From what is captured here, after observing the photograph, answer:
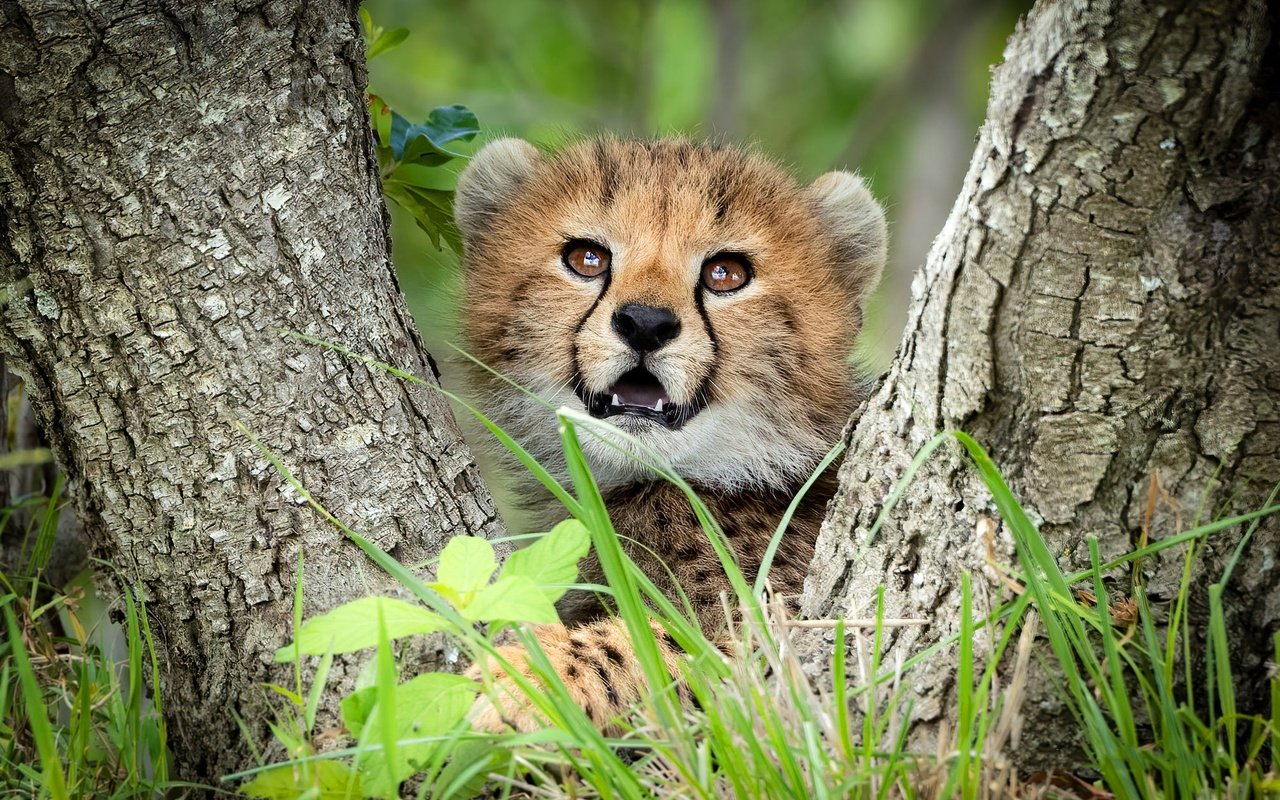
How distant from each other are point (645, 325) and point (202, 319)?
4.21 ft

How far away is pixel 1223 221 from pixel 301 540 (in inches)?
84.4

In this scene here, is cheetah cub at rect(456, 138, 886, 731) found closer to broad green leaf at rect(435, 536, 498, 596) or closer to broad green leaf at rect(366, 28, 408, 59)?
broad green leaf at rect(366, 28, 408, 59)

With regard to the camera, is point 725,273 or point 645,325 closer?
point 645,325

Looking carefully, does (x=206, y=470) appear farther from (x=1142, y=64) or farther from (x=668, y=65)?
(x=668, y=65)

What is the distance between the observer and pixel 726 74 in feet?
31.0

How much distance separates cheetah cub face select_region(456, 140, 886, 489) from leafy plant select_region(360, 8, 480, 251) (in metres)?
0.30

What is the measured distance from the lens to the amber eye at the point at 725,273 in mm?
3941

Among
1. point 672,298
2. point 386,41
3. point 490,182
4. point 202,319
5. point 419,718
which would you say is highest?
point 386,41

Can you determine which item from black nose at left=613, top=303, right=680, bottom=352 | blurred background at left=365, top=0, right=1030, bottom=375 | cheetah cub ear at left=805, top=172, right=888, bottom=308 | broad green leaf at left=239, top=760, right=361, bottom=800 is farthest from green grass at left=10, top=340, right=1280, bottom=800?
blurred background at left=365, top=0, right=1030, bottom=375

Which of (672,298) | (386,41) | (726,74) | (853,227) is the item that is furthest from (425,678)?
(726,74)

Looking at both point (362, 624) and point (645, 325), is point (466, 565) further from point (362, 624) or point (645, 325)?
point (645, 325)

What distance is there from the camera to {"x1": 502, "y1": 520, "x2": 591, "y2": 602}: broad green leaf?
2457 millimetres

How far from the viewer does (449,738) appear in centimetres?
227

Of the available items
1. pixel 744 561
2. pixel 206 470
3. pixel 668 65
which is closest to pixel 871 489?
pixel 744 561
